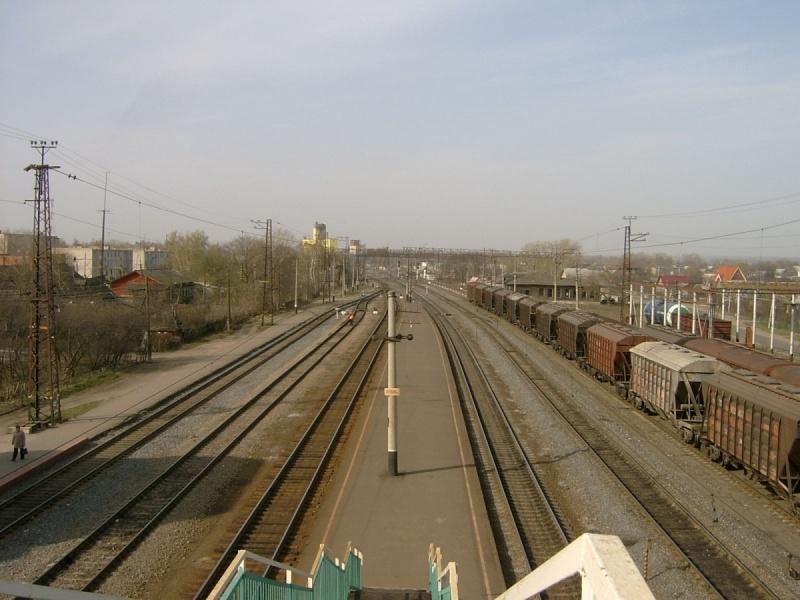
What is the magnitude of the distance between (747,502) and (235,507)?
11722 millimetres

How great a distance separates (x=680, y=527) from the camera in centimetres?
1345

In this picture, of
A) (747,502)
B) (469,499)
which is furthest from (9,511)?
(747,502)

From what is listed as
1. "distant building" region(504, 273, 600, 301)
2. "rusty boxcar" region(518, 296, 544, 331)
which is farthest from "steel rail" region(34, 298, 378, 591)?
"distant building" region(504, 273, 600, 301)

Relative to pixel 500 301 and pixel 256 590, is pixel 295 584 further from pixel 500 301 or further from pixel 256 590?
pixel 500 301

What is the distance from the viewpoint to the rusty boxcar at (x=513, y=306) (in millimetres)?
56062

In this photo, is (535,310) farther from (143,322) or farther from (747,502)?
(747,502)

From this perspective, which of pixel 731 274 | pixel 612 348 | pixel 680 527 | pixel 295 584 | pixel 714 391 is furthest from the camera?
pixel 731 274

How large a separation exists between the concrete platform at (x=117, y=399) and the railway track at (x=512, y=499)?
11893 mm

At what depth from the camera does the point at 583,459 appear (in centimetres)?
1827

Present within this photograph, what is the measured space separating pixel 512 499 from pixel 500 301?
50.9 metres

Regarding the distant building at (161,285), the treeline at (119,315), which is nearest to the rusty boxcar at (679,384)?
the treeline at (119,315)

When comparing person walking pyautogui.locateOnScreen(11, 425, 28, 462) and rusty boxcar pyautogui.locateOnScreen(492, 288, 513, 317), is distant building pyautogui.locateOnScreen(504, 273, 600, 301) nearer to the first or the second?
rusty boxcar pyautogui.locateOnScreen(492, 288, 513, 317)

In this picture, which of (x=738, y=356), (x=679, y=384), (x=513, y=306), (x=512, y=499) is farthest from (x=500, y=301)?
(x=512, y=499)

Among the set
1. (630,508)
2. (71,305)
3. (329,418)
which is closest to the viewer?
(630,508)
